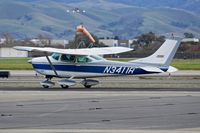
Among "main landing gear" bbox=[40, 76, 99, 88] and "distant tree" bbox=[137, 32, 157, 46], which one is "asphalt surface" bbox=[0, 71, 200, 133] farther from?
"distant tree" bbox=[137, 32, 157, 46]

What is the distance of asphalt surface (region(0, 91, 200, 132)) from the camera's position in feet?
66.9

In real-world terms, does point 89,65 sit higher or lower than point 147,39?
higher

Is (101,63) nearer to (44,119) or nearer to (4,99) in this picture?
(4,99)

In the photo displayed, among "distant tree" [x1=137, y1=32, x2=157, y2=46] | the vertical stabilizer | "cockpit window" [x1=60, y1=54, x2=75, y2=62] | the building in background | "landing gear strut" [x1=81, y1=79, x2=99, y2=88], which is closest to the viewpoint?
the vertical stabilizer

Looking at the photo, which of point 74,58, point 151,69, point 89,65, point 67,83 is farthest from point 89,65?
point 151,69

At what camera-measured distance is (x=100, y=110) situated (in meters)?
24.8

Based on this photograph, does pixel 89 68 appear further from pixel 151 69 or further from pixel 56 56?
pixel 151 69

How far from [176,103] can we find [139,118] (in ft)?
18.6

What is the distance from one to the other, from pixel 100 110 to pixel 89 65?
532 inches

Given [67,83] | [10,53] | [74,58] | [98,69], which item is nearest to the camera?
[67,83]

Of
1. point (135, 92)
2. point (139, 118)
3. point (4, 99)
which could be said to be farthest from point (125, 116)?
point (135, 92)

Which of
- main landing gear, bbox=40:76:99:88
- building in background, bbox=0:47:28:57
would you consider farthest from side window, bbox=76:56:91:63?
building in background, bbox=0:47:28:57

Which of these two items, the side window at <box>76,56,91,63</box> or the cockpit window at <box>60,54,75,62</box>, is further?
the cockpit window at <box>60,54,75,62</box>

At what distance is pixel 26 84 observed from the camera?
4041cm
